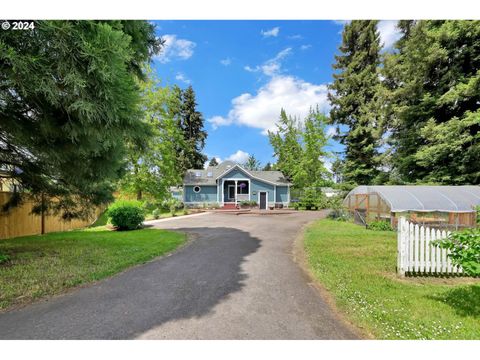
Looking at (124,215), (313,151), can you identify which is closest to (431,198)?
(124,215)

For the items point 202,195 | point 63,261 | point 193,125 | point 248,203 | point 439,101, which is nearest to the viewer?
point 63,261

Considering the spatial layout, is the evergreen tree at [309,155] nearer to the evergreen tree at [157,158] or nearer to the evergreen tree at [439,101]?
the evergreen tree at [439,101]

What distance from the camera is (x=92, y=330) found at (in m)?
2.65

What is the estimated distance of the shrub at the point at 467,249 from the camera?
296 cm

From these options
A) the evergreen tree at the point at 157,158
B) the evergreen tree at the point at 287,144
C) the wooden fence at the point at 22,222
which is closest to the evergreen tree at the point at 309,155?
the evergreen tree at the point at 287,144

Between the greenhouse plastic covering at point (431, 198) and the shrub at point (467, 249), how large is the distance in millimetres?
7819

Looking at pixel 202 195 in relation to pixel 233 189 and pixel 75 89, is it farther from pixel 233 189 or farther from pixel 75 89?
pixel 75 89

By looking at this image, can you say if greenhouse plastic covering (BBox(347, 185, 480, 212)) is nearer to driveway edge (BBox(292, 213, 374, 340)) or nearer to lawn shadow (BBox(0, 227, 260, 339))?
driveway edge (BBox(292, 213, 374, 340))

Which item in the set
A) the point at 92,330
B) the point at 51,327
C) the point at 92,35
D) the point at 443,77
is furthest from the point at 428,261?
the point at 443,77

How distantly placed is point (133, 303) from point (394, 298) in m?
4.05

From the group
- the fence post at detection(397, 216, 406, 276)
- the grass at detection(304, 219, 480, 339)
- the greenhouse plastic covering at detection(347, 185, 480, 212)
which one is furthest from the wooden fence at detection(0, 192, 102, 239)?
the greenhouse plastic covering at detection(347, 185, 480, 212)

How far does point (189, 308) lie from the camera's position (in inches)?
127

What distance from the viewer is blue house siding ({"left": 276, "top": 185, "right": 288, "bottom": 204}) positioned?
2770 centimetres

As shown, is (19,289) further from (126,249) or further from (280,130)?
(280,130)
